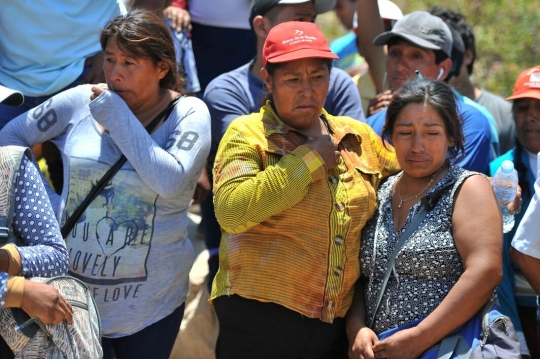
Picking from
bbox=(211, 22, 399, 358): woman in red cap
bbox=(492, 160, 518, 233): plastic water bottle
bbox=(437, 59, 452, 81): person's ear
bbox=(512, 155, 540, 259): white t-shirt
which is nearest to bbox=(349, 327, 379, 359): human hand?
bbox=(211, 22, 399, 358): woman in red cap

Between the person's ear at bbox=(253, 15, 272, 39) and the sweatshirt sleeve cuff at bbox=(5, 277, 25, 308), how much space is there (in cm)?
213

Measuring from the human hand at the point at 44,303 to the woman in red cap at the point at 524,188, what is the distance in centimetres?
233

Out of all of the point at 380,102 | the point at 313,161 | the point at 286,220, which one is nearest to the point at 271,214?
the point at 286,220

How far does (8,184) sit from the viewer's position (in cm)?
332

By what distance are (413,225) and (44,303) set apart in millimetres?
1515

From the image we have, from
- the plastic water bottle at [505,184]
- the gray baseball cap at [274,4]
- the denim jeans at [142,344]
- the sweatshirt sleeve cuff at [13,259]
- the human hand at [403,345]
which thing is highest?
the gray baseball cap at [274,4]

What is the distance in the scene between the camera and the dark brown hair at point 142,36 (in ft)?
12.5

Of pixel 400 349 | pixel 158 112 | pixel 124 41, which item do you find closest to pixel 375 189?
pixel 400 349

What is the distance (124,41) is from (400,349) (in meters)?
1.82

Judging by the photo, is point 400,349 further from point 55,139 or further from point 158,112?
point 55,139

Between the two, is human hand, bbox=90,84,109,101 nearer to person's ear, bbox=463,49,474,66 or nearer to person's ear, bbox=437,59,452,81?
person's ear, bbox=437,59,452,81

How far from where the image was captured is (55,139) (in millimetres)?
3922

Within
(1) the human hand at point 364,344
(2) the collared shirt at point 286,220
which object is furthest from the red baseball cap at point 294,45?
(1) the human hand at point 364,344

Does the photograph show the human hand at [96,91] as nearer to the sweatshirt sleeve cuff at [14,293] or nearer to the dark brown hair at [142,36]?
the dark brown hair at [142,36]
